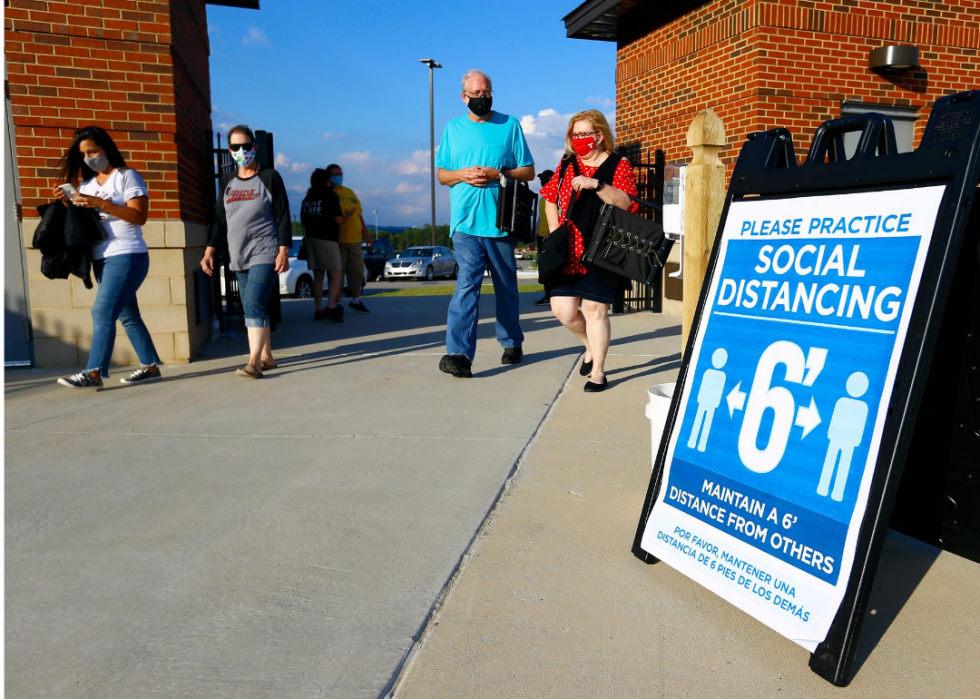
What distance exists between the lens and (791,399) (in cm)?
228

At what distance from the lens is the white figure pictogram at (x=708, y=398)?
2529mm

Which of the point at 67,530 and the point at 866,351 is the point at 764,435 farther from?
the point at 67,530

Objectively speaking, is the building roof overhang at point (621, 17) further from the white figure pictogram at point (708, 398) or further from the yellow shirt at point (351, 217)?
the white figure pictogram at point (708, 398)

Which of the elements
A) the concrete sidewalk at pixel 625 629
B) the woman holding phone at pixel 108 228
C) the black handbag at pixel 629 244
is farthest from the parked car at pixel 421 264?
the concrete sidewalk at pixel 625 629

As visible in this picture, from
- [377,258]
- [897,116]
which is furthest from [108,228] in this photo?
[377,258]

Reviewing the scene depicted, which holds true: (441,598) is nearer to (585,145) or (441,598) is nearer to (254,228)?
(585,145)

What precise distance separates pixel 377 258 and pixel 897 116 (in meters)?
24.6

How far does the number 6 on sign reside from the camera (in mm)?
2250

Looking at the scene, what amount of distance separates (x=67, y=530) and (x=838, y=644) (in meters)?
2.83

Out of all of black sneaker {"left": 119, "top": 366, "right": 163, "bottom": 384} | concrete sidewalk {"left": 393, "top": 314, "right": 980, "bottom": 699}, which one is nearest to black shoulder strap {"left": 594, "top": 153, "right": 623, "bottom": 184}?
concrete sidewalk {"left": 393, "top": 314, "right": 980, "bottom": 699}

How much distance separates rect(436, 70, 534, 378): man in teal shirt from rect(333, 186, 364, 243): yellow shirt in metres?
4.73

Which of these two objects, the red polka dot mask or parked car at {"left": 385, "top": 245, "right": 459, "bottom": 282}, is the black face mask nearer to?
the red polka dot mask

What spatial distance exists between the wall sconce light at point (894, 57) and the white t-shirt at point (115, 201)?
294 inches

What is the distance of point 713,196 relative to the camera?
10.6ft
